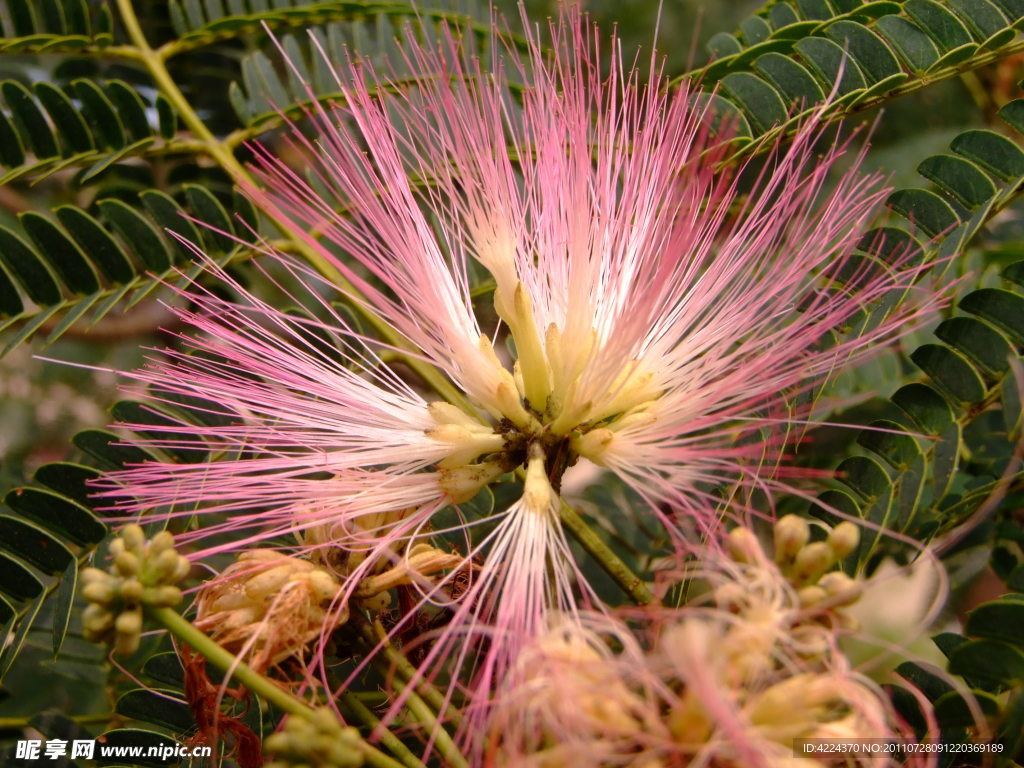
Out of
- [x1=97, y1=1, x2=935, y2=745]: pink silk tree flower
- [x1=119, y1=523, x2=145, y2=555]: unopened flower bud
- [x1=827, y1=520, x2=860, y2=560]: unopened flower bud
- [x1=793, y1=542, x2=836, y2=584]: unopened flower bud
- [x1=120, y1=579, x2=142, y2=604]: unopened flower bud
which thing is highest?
[x1=97, y1=1, x2=935, y2=745]: pink silk tree flower

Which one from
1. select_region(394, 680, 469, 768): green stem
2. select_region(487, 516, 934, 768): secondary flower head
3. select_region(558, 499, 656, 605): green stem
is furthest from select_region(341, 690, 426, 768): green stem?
select_region(558, 499, 656, 605): green stem

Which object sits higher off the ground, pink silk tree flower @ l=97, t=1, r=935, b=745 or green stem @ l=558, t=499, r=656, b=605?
pink silk tree flower @ l=97, t=1, r=935, b=745

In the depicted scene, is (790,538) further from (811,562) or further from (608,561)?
(608,561)

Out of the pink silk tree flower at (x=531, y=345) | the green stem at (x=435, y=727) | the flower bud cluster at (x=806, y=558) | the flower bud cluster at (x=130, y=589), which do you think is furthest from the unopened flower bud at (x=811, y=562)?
the flower bud cluster at (x=130, y=589)

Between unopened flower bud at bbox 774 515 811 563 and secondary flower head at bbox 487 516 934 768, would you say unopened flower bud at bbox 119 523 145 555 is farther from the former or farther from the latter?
unopened flower bud at bbox 774 515 811 563

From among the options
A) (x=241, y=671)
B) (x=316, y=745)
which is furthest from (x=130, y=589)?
(x=316, y=745)

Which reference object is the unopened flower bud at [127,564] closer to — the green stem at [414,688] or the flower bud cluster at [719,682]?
the green stem at [414,688]

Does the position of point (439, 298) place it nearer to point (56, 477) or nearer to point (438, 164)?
point (438, 164)
